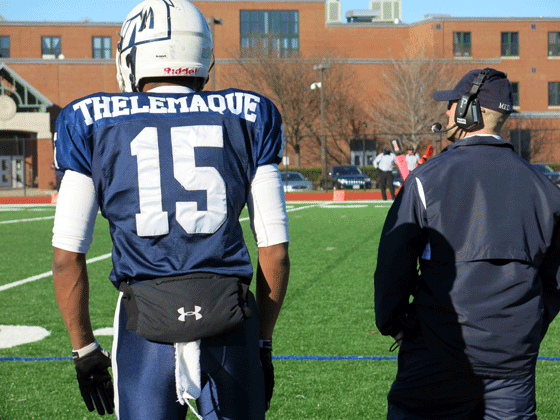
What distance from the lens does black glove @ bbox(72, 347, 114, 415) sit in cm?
209

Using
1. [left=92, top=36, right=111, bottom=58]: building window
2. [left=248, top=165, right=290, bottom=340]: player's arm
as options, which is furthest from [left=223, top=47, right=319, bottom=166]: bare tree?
[left=248, top=165, right=290, bottom=340]: player's arm

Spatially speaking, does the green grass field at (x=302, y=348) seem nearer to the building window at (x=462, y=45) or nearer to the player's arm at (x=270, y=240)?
the player's arm at (x=270, y=240)

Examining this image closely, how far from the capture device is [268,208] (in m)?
2.14

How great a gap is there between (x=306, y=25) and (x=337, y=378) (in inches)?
1876

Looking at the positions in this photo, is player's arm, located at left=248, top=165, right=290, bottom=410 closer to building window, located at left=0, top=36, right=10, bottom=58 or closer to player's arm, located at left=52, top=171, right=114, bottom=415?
player's arm, located at left=52, top=171, right=114, bottom=415

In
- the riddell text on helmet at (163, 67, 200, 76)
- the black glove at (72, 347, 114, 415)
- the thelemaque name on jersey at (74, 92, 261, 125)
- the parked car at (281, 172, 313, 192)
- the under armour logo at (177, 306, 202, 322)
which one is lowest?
the parked car at (281, 172, 313, 192)

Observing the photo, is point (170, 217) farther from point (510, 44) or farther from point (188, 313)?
point (510, 44)

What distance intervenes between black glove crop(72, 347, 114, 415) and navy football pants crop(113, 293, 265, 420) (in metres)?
0.14

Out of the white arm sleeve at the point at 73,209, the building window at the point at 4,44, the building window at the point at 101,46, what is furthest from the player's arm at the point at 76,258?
the building window at the point at 4,44

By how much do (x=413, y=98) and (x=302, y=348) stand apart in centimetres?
3902

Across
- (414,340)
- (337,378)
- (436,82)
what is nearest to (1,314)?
(337,378)

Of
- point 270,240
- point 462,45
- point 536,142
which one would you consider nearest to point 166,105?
point 270,240

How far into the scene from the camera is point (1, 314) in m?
6.74

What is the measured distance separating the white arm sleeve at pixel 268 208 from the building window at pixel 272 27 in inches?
1905
